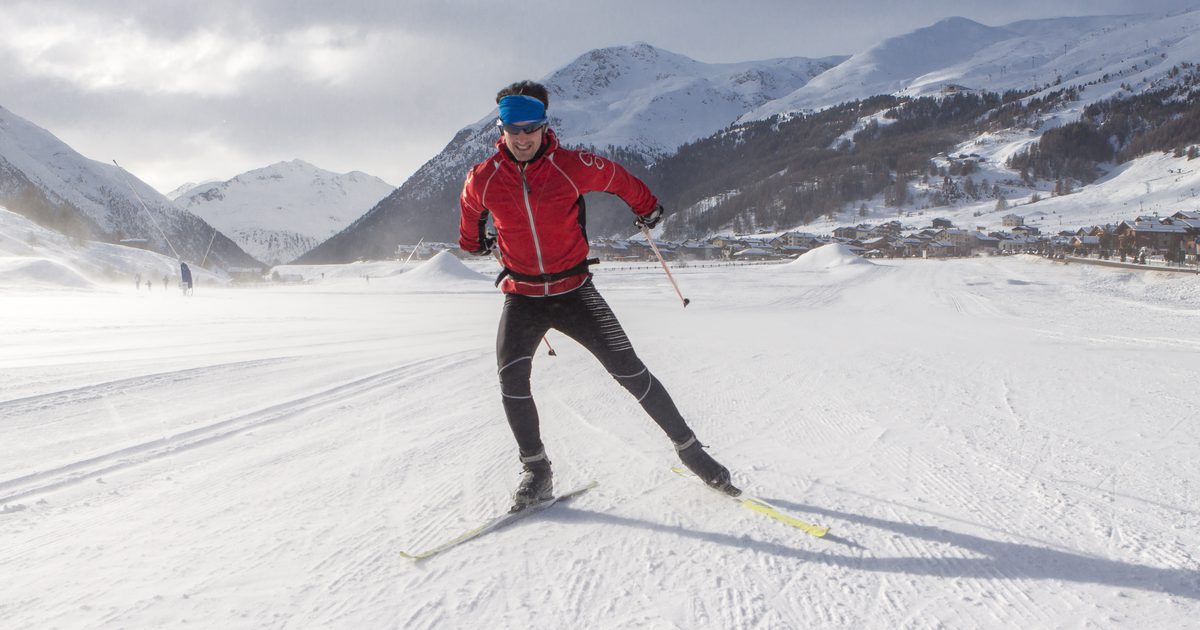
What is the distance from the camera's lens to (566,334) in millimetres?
2670

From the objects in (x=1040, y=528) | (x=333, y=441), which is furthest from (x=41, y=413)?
(x=1040, y=528)

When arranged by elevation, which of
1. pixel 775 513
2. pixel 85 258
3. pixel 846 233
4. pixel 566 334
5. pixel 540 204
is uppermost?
pixel 85 258

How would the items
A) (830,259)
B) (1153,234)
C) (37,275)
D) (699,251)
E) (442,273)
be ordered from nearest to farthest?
(37,275)
(442,273)
(830,259)
(1153,234)
(699,251)

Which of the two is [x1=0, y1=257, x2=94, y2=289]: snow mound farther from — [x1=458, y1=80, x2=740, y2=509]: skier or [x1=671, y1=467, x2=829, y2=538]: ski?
[x1=671, y1=467, x2=829, y2=538]: ski

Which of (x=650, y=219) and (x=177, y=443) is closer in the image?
(x=650, y=219)

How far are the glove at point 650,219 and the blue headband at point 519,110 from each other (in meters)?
0.74

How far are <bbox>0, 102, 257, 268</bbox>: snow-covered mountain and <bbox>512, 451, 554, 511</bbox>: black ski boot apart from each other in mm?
144120

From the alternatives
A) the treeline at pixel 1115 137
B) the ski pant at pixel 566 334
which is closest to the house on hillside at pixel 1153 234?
the treeline at pixel 1115 137

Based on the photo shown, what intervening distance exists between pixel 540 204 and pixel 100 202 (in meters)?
218

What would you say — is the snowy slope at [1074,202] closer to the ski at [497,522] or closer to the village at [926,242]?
the village at [926,242]

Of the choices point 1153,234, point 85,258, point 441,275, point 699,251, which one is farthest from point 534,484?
point 1153,234

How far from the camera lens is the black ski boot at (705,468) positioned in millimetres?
2627

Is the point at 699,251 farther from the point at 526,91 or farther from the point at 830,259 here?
the point at 526,91

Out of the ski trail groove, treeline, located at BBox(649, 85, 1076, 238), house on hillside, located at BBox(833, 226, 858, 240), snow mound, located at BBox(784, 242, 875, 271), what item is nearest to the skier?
the ski trail groove
